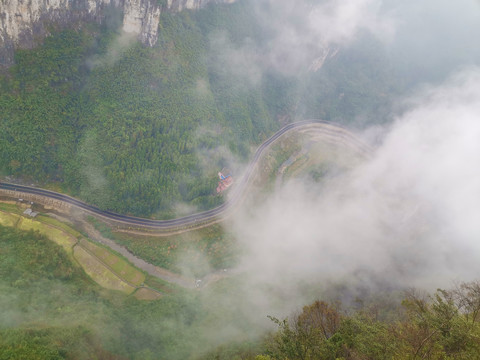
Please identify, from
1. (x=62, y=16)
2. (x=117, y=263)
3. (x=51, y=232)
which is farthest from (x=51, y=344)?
(x=62, y=16)

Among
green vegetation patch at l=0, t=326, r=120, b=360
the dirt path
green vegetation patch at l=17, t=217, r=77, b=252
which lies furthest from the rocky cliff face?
green vegetation patch at l=0, t=326, r=120, b=360

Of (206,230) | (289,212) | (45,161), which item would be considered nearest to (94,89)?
(45,161)

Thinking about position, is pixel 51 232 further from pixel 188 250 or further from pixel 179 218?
pixel 188 250

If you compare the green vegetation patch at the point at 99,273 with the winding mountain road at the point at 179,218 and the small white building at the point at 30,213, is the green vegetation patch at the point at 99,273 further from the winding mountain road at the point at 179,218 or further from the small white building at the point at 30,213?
the small white building at the point at 30,213

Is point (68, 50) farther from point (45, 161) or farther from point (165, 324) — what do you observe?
point (165, 324)

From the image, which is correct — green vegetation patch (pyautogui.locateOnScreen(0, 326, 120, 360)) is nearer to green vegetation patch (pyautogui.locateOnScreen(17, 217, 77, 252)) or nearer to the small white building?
green vegetation patch (pyautogui.locateOnScreen(17, 217, 77, 252))

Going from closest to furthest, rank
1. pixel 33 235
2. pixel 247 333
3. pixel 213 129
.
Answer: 1. pixel 247 333
2. pixel 33 235
3. pixel 213 129
